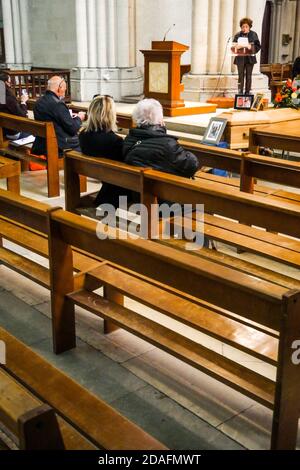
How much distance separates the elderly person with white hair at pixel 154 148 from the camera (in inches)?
163

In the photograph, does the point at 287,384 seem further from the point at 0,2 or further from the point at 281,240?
the point at 0,2

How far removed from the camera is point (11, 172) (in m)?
5.21

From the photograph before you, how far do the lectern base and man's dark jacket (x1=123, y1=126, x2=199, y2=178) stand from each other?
578cm

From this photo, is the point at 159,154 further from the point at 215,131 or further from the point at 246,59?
the point at 246,59

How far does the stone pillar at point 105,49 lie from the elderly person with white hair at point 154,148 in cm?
917

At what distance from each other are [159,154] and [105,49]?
9.54 m

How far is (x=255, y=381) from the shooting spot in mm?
2457

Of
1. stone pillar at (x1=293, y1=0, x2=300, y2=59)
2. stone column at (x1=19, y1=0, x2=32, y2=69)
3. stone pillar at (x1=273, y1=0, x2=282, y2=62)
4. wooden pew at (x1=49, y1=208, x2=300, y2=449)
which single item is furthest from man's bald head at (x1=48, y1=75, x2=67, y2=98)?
stone pillar at (x1=293, y1=0, x2=300, y2=59)

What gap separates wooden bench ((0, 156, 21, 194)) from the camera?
510 cm
